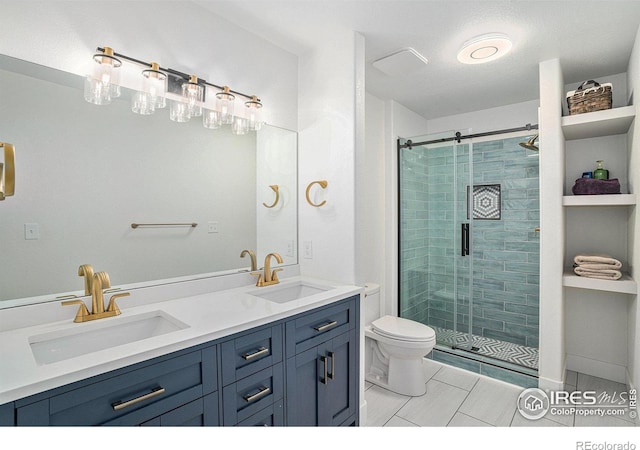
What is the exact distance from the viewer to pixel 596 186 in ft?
7.65

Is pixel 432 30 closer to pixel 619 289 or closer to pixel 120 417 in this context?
pixel 619 289

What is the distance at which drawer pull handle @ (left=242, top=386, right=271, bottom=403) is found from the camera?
1.35 meters

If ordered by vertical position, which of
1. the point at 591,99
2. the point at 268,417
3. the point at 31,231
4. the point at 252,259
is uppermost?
the point at 591,99

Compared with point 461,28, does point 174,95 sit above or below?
below

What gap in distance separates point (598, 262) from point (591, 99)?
1.12 metres

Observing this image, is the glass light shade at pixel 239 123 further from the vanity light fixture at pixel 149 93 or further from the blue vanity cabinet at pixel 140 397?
the blue vanity cabinet at pixel 140 397

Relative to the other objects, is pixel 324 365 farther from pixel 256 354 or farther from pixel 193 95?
pixel 193 95

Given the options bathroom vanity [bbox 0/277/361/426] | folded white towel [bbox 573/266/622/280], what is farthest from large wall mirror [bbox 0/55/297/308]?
folded white towel [bbox 573/266/622/280]

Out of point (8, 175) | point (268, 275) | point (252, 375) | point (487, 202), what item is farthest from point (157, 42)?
point (487, 202)

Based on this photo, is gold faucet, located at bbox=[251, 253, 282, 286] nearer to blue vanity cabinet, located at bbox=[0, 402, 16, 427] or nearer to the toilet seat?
the toilet seat

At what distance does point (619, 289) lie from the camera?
2.19m

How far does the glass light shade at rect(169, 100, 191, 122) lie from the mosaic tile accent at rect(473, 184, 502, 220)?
2.91 m

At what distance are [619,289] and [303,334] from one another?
2.12m

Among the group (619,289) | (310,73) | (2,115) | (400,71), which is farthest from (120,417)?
(619,289)
